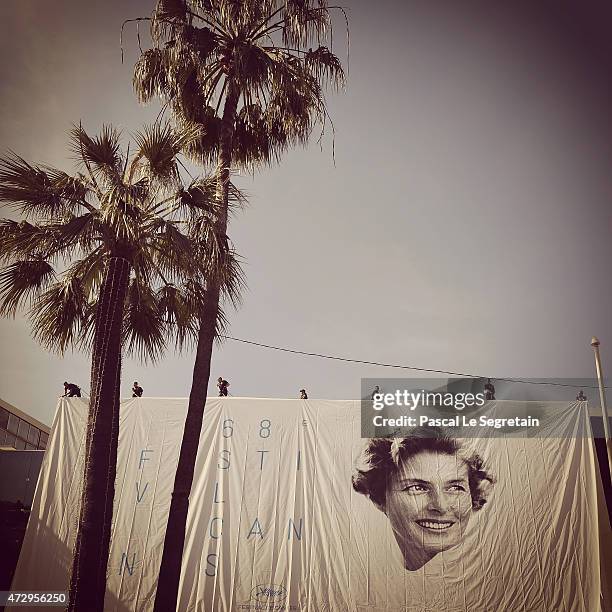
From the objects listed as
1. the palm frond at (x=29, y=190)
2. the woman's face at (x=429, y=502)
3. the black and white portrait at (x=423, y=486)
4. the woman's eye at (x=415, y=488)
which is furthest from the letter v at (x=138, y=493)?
the palm frond at (x=29, y=190)

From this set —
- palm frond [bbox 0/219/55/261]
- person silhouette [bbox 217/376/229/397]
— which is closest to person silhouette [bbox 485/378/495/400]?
person silhouette [bbox 217/376/229/397]

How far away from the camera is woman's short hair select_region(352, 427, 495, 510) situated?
34.2 ft

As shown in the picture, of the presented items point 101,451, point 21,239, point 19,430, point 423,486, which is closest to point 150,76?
point 21,239

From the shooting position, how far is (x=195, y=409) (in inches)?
276

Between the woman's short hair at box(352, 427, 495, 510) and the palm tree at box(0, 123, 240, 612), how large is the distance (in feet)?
16.3

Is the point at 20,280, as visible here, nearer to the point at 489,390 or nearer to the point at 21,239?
the point at 21,239

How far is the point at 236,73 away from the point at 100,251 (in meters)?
3.24

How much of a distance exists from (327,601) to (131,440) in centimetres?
499

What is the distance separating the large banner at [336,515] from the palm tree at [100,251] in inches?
163

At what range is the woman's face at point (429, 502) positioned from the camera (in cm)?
1010

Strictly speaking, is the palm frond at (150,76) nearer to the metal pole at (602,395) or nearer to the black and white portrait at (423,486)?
the black and white portrait at (423,486)

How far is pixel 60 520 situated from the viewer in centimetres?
1052

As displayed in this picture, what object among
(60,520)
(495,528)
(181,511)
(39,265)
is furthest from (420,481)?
(39,265)

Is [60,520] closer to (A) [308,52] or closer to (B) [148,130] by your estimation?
(B) [148,130]
